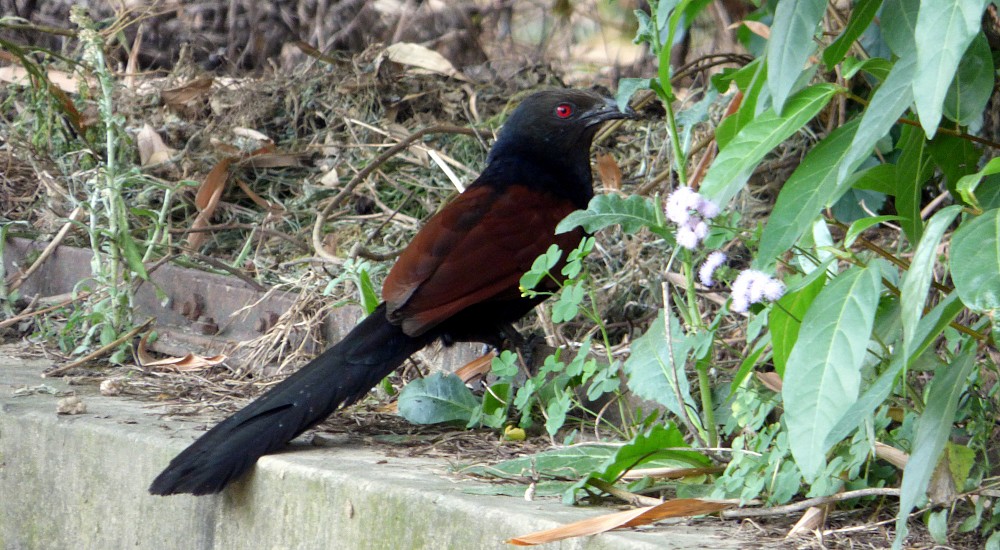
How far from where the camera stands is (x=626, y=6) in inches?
227

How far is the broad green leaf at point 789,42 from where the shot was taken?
1531 millimetres

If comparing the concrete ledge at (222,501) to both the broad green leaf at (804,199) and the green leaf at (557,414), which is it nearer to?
the green leaf at (557,414)

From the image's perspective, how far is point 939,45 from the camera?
1362 millimetres

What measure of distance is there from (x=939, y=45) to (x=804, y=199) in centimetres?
36

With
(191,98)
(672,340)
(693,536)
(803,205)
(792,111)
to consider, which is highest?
(191,98)

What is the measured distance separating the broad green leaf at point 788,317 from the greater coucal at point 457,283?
1287 millimetres

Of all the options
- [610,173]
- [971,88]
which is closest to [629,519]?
[971,88]

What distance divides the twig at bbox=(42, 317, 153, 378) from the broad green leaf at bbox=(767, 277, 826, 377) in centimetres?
246

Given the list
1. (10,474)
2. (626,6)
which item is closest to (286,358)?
(10,474)

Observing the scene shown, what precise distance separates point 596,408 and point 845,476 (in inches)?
44.3

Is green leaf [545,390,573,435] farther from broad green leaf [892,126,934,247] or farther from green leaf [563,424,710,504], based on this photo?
broad green leaf [892,126,934,247]

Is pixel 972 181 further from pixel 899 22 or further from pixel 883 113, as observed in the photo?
pixel 899 22

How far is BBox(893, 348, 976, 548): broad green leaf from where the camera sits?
5.32 feet

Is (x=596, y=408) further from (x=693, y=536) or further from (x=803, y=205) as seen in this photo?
(x=803, y=205)
